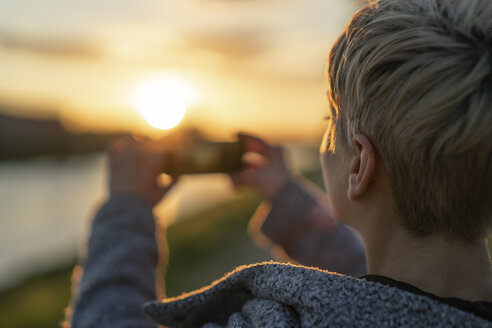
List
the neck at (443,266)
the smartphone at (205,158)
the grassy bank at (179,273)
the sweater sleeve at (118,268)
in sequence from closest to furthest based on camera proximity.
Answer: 1. the neck at (443,266)
2. the sweater sleeve at (118,268)
3. the smartphone at (205,158)
4. the grassy bank at (179,273)

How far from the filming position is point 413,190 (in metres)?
1.04

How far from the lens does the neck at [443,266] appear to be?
Result: 1.02 meters

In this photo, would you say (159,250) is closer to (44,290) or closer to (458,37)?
(458,37)

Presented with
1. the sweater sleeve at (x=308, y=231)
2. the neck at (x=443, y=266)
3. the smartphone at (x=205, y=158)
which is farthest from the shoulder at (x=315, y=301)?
the smartphone at (x=205, y=158)

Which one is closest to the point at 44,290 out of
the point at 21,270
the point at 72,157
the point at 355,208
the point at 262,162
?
the point at 21,270

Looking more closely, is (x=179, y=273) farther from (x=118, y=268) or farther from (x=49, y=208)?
(x=49, y=208)

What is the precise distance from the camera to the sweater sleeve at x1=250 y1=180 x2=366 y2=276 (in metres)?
1.91

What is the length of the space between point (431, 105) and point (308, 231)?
1.16 metres

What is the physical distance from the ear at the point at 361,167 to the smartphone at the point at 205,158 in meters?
1.08

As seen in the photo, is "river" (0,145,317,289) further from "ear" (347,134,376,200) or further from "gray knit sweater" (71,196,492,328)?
"ear" (347,134,376,200)

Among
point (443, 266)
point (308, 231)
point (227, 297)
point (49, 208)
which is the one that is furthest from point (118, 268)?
point (49, 208)

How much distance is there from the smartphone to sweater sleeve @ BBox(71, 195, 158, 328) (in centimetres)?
36

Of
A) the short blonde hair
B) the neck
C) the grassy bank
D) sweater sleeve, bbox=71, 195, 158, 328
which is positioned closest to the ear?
the short blonde hair

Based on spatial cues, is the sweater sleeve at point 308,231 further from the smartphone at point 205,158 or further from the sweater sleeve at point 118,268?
the sweater sleeve at point 118,268
